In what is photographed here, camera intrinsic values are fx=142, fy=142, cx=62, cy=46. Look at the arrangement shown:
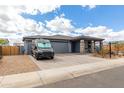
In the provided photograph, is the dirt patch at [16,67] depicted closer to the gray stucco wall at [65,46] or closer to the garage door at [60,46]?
the garage door at [60,46]

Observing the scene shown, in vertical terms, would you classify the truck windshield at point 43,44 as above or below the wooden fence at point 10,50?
above

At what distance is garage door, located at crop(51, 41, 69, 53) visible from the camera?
2636 cm

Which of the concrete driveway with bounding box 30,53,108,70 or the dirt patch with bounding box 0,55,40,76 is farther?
the concrete driveway with bounding box 30,53,108,70

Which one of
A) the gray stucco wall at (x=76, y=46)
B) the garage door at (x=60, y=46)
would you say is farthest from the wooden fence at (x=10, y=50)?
the gray stucco wall at (x=76, y=46)

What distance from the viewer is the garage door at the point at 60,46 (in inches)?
1038

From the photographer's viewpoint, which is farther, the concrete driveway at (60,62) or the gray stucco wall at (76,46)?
the gray stucco wall at (76,46)

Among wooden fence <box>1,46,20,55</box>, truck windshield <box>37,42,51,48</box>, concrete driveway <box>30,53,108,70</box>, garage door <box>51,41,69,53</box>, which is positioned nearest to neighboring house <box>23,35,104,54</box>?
garage door <box>51,41,69,53</box>

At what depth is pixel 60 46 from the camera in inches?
1064

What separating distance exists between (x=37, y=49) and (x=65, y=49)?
1217 centimetres

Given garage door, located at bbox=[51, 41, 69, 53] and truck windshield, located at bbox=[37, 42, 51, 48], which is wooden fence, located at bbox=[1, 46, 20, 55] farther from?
truck windshield, located at bbox=[37, 42, 51, 48]

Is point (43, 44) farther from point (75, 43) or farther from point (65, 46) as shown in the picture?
point (75, 43)

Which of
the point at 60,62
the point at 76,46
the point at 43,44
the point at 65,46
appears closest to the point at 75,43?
the point at 76,46

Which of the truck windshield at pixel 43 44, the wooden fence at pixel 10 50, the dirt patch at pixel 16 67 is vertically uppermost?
the truck windshield at pixel 43 44
